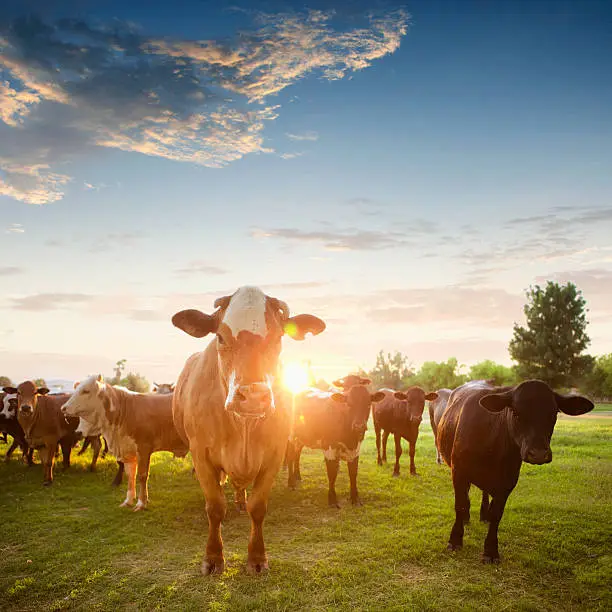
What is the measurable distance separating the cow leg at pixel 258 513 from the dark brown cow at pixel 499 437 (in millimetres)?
2763

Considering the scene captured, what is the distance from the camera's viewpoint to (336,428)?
1034cm

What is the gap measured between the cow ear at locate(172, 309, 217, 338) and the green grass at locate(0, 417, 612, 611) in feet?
10.1

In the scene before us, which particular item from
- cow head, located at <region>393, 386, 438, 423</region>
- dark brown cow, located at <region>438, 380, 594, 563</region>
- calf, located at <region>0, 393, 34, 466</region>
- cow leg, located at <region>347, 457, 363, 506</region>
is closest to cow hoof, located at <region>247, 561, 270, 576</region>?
dark brown cow, located at <region>438, 380, 594, 563</region>

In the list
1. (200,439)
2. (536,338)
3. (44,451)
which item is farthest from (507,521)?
(536,338)

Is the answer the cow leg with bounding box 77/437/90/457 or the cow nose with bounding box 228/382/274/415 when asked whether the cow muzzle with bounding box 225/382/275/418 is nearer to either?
the cow nose with bounding box 228/382/274/415

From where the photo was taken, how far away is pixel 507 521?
8.25 meters

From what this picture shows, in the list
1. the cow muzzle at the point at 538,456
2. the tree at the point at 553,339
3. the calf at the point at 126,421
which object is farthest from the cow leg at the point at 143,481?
the tree at the point at 553,339

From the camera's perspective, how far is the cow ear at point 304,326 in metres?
5.96

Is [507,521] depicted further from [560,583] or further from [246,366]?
[246,366]

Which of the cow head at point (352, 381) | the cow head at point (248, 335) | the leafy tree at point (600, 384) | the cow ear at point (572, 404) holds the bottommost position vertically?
the leafy tree at point (600, 384)

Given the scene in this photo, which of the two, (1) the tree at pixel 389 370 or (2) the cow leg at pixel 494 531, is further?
(1) the tree at pixel 389 370

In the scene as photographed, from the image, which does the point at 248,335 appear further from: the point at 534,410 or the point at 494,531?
the point at 494,531

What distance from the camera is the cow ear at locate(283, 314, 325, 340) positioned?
235 inches

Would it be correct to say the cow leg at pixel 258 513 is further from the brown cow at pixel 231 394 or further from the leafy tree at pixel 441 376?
the leafy tree at pixel 441 376
